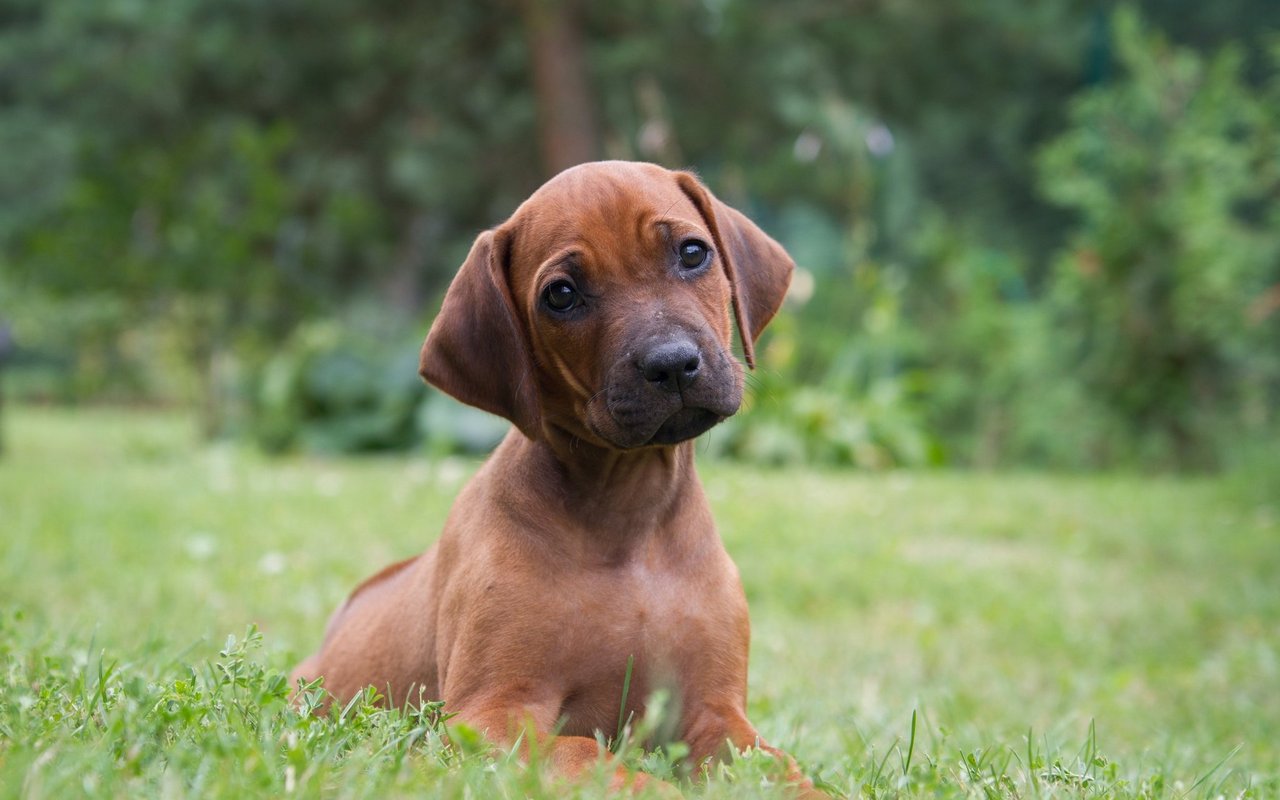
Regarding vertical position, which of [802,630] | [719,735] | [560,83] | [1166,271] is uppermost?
[560,83]

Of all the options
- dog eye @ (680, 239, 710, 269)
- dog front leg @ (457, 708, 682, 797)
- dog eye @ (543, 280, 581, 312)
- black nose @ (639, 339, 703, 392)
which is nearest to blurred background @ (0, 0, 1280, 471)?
dog eye @ (680, 239, 710, 269)

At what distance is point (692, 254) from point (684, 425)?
45 cm

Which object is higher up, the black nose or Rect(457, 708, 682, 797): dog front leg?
the black nose

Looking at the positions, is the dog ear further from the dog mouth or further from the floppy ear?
the floppy ear

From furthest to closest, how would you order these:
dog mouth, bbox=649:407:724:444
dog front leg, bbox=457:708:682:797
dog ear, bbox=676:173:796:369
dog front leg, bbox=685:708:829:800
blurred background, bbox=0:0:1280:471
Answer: blurred background, bbox=0:0:1280:471
dog ear, bbox=676:173:796:369
dog mouth, bbox=649:407:724:444
dog front leg, bbox=685:708:829:800
dog front leg, bbox=457:708:682:797

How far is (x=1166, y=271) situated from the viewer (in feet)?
39.4

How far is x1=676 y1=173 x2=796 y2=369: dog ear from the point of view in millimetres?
3328

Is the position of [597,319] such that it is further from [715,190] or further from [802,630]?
[715,190]

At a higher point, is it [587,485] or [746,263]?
[746,263]

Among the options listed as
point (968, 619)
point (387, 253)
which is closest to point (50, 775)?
point (968, 619)

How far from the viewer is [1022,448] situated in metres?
14.9

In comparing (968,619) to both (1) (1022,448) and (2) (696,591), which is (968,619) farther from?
(1) (1022,448)

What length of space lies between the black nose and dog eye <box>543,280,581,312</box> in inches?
11.3

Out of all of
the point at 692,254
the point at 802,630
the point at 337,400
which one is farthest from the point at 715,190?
the point at 692,254
